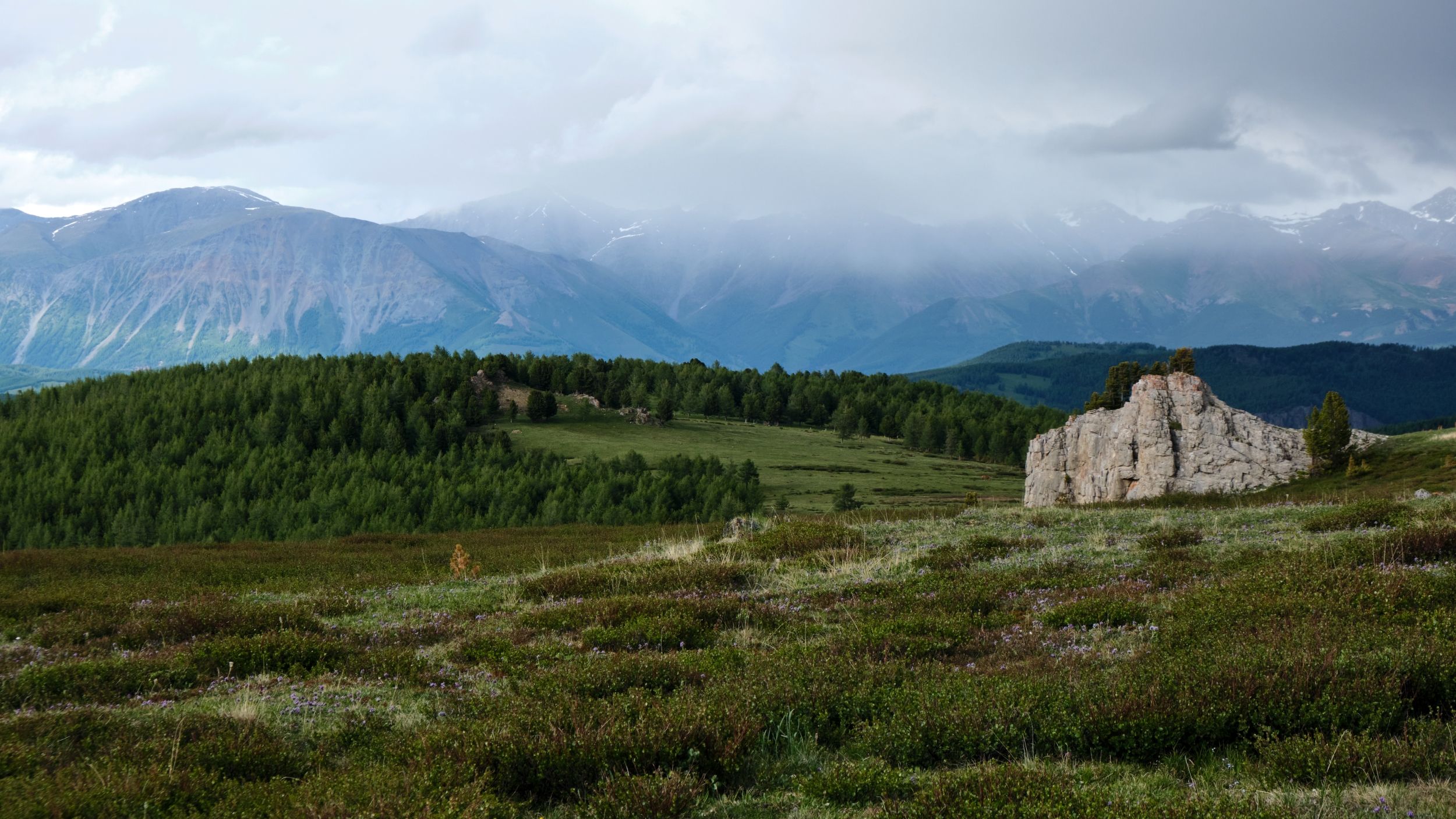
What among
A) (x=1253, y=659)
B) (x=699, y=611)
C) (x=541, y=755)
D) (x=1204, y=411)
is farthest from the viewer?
(x=1204, y=411)

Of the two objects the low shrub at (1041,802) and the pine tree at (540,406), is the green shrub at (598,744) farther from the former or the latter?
the pine tree at (540,406)

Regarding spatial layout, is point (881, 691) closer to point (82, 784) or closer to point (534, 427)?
point (82, 784)

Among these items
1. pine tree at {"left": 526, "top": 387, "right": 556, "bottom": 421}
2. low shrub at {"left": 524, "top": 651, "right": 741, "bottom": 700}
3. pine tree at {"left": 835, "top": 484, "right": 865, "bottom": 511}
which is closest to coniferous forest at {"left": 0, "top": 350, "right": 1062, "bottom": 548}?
pine tree at {"left": 526, "top": 387, "right": 556, "bottom": 421}

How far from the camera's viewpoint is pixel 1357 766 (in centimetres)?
628

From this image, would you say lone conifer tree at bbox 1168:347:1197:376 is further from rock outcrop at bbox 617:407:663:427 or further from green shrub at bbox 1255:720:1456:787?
rock outcrop at bbox 617:407:663:427

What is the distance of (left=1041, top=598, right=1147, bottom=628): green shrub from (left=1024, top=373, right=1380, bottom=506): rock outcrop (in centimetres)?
5390

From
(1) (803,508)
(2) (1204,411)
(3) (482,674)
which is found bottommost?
(1) (803,508)

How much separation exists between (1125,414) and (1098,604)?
2580 inches

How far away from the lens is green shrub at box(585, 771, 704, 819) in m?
6.19

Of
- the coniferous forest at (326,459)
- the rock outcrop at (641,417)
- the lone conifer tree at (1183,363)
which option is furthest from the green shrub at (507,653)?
the rock outcrop at (641,417)

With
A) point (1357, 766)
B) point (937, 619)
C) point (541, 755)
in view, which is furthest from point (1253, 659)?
point (541, 755)

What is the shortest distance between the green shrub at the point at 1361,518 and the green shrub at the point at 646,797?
19823mm

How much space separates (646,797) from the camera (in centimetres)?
628

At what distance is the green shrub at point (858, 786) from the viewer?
651 cm
